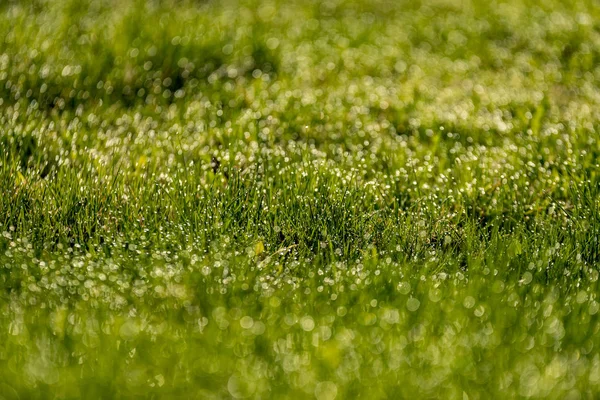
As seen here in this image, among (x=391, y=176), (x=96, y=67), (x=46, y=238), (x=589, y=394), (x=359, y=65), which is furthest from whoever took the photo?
(x=359, y=65)

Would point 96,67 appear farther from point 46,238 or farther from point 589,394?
point 589,394

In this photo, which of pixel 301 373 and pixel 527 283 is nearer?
pixel 301 373

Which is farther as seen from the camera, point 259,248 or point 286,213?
point 286,213

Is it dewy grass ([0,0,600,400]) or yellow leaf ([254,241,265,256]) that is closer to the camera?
dewy grass ([0,0,600,400])

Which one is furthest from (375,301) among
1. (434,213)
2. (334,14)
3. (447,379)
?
(334,14)

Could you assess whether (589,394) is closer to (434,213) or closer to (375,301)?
(375,301)

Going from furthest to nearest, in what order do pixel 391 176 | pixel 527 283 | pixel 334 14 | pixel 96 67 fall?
pixel 334 14, pixel 96 67, pixel 391 176, pixel 527 283

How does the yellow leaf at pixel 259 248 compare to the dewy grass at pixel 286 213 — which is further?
the yellow leaf at pixel 259 248
